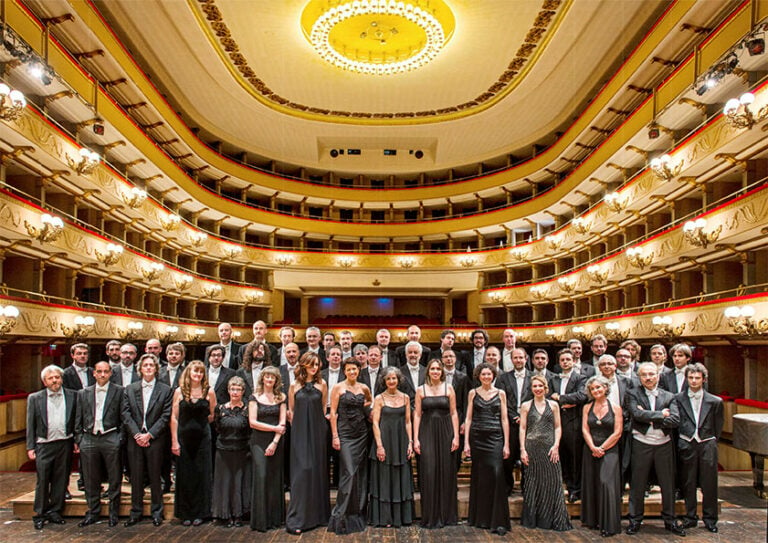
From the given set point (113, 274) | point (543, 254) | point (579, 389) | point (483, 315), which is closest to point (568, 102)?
point (543, 254)

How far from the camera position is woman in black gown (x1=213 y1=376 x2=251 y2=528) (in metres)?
5.91

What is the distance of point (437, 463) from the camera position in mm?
5945

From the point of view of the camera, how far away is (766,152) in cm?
1218

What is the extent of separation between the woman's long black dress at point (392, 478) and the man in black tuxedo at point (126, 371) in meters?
3.05

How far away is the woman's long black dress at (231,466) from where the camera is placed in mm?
5914

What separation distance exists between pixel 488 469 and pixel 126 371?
14.0ft

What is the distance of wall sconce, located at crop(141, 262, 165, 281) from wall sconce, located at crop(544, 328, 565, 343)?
1384 centimetres

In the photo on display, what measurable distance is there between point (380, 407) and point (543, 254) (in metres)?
19.8

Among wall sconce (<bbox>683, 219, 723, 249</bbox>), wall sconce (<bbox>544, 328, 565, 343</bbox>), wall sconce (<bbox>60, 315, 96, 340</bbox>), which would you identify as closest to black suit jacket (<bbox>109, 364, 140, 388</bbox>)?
wall sconce (<bbox>60, 315, 96, 340</bbox>)

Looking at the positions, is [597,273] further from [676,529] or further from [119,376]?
[119,376]

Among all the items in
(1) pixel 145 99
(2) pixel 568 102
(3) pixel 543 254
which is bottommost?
(3) pixel 543 254

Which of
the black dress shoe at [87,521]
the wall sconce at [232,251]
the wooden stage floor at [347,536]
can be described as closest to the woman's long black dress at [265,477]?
the wooden stage floor at [347,536]

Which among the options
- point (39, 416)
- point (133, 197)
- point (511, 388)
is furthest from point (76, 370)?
point (133, 197)

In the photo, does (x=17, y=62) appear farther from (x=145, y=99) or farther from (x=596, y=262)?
(x=596, y=262)
